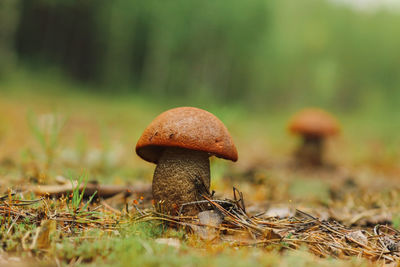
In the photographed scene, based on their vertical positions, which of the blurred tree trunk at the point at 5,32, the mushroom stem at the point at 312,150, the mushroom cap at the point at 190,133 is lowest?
the mushroom stem at the point at 312,150

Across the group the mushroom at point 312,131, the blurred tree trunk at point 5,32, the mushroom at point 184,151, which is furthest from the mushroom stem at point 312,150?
the blurred tree trunk at point 5,32

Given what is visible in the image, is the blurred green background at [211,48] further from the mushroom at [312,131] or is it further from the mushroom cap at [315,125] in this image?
the mushroom cap at [315,125]

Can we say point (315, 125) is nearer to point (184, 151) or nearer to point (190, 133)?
point (184, 151)

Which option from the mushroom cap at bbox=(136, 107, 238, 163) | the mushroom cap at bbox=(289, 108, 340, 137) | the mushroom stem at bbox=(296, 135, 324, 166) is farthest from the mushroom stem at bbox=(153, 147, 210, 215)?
the mushroom stem at bbox=(296, 135, 324, 166)

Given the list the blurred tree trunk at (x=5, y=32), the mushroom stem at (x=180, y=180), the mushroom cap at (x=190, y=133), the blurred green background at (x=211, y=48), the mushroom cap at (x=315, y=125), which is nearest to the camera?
the mushroom cap at (x=190, y=133)

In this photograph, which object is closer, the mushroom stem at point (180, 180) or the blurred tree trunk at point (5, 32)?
the mushroom stem at point (180, 180)

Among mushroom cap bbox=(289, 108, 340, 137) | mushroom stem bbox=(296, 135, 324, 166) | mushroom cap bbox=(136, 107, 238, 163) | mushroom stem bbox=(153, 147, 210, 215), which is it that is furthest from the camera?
mushroom stem bbox=(296, 135, 324, 166)

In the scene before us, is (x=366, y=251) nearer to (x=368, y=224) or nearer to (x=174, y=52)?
(x=368, y=224)

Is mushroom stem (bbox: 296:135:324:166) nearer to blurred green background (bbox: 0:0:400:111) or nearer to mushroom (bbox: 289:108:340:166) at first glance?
mushroom (bbox: 289:108:340:166)

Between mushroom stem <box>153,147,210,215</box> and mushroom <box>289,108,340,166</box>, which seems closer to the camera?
mushroom stem <box>153,147,210,215</box>
